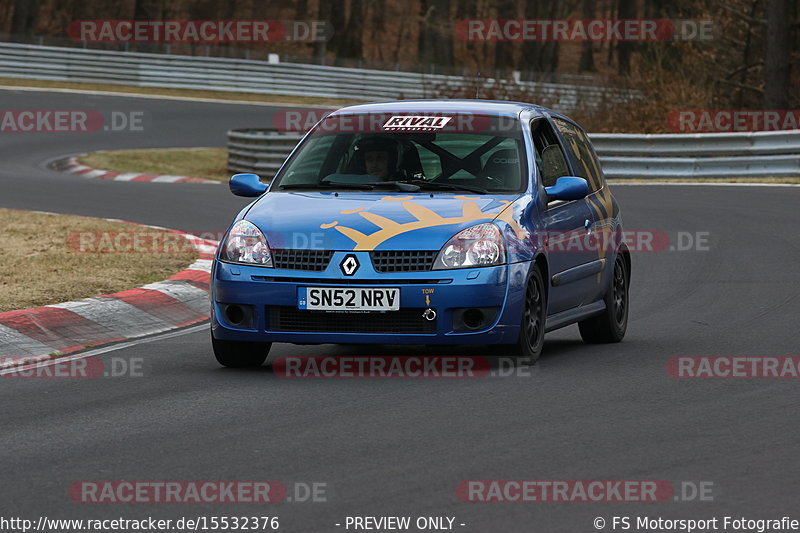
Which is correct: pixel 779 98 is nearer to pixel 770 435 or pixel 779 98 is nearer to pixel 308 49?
pixel 770 435

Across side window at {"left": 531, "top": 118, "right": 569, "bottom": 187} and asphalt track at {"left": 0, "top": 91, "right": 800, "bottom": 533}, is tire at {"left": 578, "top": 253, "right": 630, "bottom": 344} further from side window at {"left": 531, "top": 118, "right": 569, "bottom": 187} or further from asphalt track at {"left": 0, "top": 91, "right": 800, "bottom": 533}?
side window at {"left": 531, "top": 118, "right": 569, "bottom": 187}

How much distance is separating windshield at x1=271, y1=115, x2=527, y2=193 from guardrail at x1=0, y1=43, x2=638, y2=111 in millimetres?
34695

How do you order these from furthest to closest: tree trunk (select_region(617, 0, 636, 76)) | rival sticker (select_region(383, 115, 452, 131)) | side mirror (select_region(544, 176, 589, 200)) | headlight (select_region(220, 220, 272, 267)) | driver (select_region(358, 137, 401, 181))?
tree trunk (select_region(617, 0, 636, 76)), rival sticker (select_region(383, 115, 452, 131)), driver (select_region(358, 137, 401, 181)), side mirror (select_region(544, 176, 589, 200)), headlight (select_region(220, 220, 272, 267))

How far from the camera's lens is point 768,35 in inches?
1199

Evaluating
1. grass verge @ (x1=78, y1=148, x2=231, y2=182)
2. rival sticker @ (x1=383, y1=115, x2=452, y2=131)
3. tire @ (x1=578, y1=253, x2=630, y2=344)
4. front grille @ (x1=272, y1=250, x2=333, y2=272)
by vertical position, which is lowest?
grass verge @ (x1=78, y1=148, x2=231, y2=182)

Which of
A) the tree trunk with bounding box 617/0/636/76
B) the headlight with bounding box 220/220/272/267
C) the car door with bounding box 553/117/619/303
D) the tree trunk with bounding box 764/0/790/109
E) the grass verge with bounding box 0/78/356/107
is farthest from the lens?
the tree trunk with bounding box 617/0/636/76

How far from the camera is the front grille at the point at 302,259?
28.0ft

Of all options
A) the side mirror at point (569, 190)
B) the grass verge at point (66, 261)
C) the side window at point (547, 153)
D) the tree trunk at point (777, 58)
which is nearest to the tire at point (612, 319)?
the side window at point (547, 153)

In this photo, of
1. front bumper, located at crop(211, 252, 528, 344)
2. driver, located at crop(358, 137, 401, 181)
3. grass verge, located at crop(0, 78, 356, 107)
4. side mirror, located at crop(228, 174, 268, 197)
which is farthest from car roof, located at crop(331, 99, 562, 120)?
grass verge, located at crop(0, 78, 356, 107)

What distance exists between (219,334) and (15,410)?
153 centimetres

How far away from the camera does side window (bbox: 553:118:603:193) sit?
1064 cm

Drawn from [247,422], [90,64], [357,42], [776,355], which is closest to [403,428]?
[247,422]

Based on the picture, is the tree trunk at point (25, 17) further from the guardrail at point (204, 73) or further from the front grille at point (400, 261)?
the front grille at point (400, 261)

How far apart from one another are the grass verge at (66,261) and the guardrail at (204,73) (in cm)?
2906
